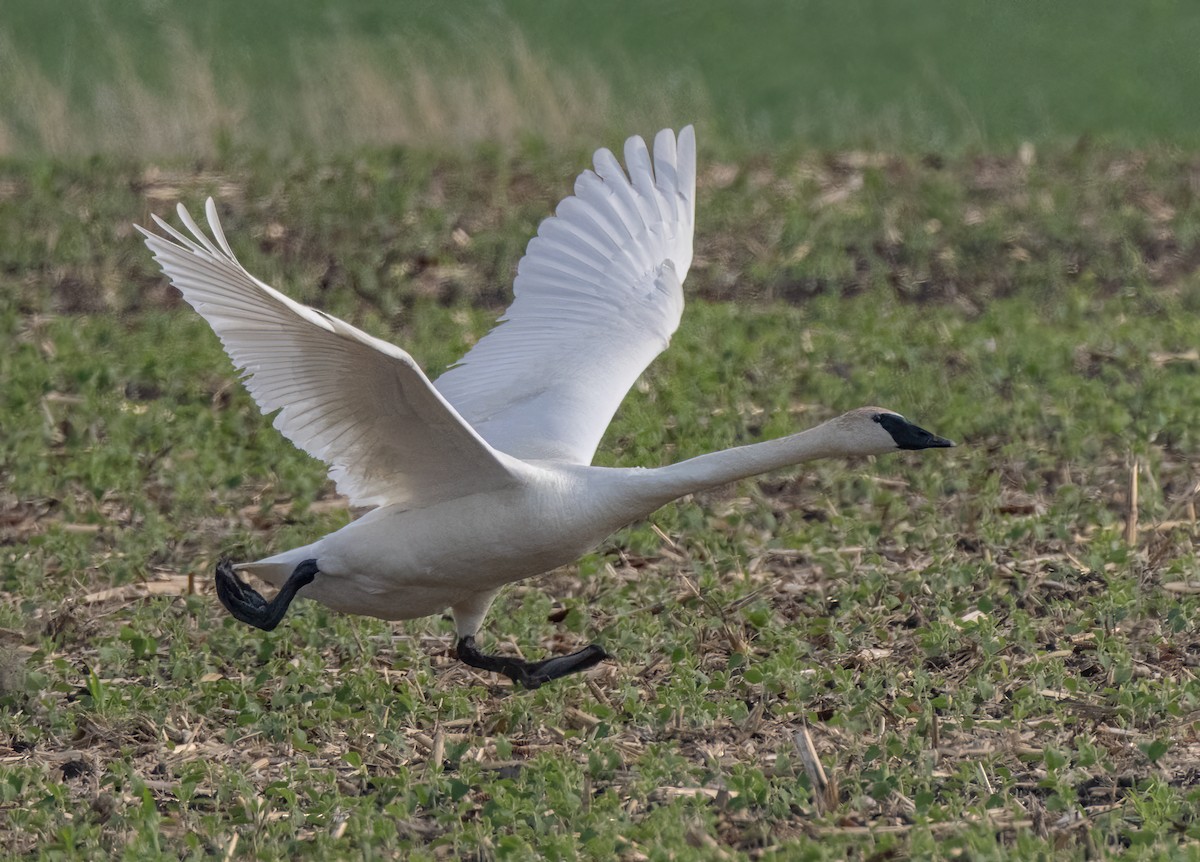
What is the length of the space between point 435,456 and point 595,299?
1.59m

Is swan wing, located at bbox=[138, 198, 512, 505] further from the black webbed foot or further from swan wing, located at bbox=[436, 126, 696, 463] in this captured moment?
swan wing, located at bbox=[436, 126, 696, 463]

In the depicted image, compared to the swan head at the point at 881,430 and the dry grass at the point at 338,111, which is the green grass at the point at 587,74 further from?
the swan head at the point at 881,430

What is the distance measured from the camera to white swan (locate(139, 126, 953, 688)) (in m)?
5.21

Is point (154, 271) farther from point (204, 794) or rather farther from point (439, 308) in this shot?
point (204, 794)

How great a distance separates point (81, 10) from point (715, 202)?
12.1 m

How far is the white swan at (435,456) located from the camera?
521cm

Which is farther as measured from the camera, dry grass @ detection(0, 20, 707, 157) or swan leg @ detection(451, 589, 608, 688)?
dry grass @ detection(0, 20, 707, 157)

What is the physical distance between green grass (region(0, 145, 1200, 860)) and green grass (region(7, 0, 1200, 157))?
1.69 m

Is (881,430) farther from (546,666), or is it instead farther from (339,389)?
(339,389)

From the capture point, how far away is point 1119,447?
325 inches

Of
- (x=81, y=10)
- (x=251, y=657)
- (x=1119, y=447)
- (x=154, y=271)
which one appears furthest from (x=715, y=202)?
(x=81, y=10)

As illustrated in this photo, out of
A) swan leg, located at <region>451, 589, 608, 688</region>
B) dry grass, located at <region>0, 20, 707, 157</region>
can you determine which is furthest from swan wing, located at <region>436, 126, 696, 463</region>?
dry grass, located at <region>0, 20, 707, 157</region>

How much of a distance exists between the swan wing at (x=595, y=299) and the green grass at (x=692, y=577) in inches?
30.2

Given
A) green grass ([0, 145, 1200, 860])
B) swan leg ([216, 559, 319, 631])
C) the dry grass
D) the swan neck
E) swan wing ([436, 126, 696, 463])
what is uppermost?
the dry grass
